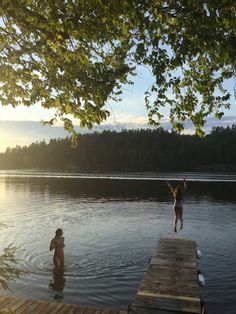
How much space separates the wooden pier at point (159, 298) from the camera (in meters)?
15.0

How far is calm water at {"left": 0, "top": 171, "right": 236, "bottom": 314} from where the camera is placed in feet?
72.5

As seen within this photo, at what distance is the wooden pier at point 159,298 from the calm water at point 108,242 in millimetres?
2258

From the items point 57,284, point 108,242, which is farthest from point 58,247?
point 108,242

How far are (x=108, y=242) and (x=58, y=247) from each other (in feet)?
34.9

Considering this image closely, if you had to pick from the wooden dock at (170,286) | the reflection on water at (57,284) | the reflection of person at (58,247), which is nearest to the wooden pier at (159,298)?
the wooden dock at (170,286)

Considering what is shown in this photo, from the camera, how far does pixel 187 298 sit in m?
16.0

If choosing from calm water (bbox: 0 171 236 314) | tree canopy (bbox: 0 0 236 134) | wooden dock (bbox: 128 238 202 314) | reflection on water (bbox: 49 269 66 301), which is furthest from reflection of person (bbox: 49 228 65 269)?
tree canopy (bbox: 0 0 236 134)

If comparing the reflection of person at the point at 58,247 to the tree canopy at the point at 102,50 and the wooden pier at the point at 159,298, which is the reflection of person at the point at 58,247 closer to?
the wooden pier at the point at 159,298

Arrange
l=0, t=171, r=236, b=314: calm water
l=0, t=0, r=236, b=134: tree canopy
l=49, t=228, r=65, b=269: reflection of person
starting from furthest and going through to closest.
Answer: l=49, t=228, r=65, b=269: reflection of person → l=0, t=171, r=236, b=314: calm water → l=0, t=0, r=236, b=134: tree canopy

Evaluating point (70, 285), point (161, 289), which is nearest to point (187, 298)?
point (161, 289)

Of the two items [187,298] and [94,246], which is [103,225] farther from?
[187,298]

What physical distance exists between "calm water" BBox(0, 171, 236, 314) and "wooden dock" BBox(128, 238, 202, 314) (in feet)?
6.51

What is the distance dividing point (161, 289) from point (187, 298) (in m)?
1.33

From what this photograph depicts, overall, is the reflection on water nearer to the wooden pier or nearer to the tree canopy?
the wooden pier
